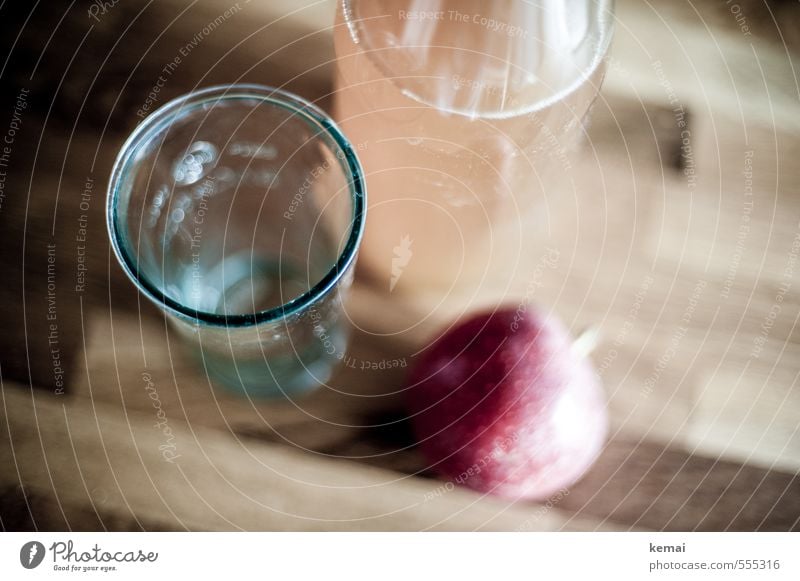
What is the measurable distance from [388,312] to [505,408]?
67 mm

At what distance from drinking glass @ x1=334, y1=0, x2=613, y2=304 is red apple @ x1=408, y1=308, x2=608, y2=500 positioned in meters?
0.03

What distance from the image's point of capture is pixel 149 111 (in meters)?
0.32

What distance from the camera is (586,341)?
32 cm

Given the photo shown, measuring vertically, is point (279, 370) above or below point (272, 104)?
below

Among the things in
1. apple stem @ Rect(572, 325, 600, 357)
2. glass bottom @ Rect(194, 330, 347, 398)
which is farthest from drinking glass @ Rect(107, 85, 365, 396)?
apple stem @ Rect(572, 325, 600, 357)

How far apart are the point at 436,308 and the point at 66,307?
0.55ft

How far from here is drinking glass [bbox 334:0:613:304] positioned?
0.90ft

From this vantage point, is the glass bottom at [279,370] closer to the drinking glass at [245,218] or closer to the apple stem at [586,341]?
the drinking glass at [245,218]

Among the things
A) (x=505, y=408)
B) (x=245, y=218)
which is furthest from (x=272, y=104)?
(x=505, y=408)

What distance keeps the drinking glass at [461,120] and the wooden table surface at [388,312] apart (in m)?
0.02

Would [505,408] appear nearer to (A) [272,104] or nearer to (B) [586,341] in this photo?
(B) [586,341]

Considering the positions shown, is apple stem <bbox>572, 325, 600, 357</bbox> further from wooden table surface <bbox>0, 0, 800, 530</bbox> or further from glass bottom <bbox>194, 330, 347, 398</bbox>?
glass bottom <bbox>194, 330, 347, 398</bbox>
